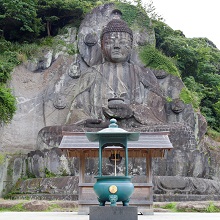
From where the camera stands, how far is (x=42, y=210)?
10227 mm

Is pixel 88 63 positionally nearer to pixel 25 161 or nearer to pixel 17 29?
pixel 17 29

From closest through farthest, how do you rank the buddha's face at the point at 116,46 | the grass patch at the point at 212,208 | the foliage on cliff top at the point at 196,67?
the grass patch at the point at 212,208, the buddha's face at the point at 116,46, the foliage on cliff top at the point at 196,67

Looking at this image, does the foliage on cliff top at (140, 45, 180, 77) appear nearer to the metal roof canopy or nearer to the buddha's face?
the buddha's face

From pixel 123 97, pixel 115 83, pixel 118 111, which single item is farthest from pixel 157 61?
pixel 118 111

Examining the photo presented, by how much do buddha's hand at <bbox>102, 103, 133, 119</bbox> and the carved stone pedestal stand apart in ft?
27.7

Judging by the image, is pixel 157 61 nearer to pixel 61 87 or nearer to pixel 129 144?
pixel 61 87

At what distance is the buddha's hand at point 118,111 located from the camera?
15.1 meters

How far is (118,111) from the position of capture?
15195 mm

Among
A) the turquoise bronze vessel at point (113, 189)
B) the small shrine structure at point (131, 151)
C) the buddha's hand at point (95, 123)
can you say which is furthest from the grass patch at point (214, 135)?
the turquoise bronze vessel at point (113, 189)

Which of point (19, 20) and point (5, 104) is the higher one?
point (19, 20)

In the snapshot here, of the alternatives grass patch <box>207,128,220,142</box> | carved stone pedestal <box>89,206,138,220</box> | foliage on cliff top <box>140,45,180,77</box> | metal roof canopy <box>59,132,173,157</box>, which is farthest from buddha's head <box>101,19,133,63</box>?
carved stone pedestal <box>89,206,138,220</box>

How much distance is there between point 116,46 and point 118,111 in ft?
12.5

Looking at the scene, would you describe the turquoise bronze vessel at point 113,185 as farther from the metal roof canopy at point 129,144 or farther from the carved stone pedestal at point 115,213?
the metal roof canopy at point 129,144

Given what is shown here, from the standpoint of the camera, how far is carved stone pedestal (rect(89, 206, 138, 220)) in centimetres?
668
